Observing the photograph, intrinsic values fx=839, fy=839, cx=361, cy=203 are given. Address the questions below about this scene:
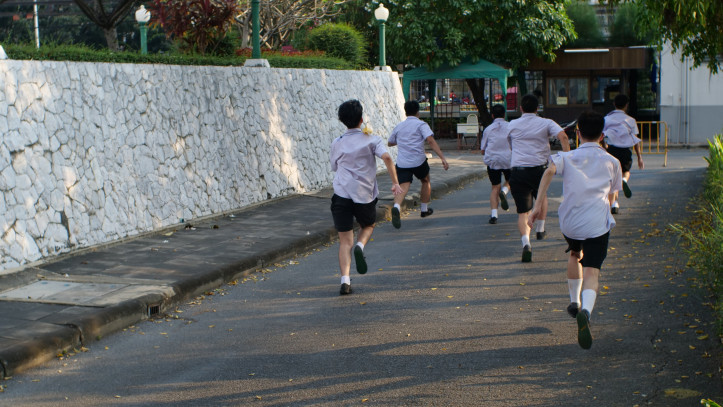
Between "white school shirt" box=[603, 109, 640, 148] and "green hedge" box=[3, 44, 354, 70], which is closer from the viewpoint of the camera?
"green hedge" box=[3, 44, 354, 70]

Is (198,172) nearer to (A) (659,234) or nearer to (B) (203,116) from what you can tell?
(B) (203,116)

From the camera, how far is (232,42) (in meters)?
16.8

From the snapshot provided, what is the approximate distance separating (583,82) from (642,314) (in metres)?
26.3

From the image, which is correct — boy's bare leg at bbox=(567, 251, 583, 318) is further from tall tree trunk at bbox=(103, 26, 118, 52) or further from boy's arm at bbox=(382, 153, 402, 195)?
tall tree trunk at bbox=(103, 26, 118, 52)

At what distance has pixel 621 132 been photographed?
1230 cm

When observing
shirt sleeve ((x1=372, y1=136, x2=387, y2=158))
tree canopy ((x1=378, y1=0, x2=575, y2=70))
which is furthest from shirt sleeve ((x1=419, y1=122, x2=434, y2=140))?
tree canopy ((x1=378, y1=0, x2=575, y2=70))

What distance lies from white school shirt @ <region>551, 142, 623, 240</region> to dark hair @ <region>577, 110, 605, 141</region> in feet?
0.20

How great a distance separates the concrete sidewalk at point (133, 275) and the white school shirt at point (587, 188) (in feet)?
11.7

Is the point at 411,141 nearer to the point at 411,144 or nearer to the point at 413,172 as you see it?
the point at 411,144

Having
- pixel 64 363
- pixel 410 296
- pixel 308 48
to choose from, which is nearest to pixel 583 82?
pixel 308 48

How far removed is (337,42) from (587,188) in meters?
16.3

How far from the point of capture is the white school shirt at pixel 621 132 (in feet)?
40.4

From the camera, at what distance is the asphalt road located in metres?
5.10

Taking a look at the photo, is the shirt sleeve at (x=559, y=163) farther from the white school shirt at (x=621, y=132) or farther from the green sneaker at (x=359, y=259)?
the white school shirt at (x=621, y=132)
